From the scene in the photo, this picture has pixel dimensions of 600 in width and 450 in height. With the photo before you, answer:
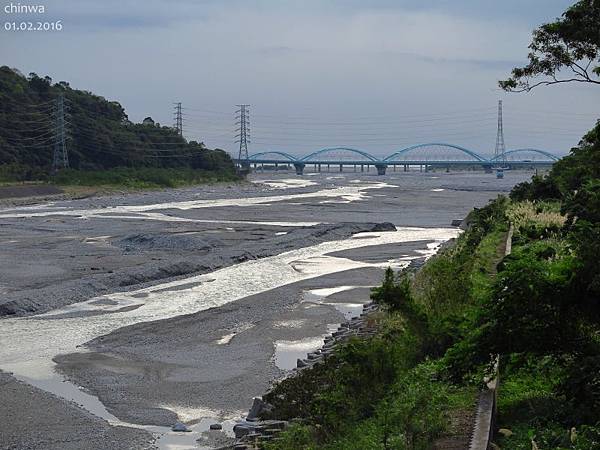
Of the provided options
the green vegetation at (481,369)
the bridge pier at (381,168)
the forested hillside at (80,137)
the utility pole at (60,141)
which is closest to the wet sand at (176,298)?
the green vegetation at (481,369)

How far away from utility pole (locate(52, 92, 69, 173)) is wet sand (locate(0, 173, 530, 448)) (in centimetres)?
4009

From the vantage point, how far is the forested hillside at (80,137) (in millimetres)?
104875

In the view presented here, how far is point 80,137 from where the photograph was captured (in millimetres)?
117250

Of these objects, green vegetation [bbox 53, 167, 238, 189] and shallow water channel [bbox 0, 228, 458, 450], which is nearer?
shallow water channel [bbox 0, 228, 458, 450]

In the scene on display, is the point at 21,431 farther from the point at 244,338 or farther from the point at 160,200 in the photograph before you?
the point at 160,200

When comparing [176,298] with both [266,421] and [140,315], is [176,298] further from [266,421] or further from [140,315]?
[266,421]

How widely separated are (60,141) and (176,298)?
83064 mm

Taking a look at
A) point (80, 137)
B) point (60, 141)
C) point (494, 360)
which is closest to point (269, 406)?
point (494, 360)

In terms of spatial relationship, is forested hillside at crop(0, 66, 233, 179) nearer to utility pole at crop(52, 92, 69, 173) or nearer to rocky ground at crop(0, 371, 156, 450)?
utility pole at crop(52, 92, 69, 173)

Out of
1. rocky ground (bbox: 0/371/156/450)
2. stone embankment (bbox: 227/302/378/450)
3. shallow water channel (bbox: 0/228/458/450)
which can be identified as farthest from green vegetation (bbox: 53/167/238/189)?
rocky ground (bbox: 0/371/156/450)

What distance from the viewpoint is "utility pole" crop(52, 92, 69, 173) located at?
10494cm

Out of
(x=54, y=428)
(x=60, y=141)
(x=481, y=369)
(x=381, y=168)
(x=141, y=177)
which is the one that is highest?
(x=60, y=141)

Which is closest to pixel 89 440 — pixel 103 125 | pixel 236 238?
pixel 236 238

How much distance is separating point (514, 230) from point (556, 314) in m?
23.9
